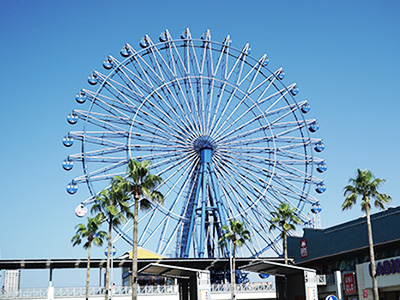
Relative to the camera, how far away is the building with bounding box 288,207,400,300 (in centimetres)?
3750

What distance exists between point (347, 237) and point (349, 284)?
6.07 meters

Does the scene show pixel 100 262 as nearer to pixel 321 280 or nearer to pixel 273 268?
pixel 273 268

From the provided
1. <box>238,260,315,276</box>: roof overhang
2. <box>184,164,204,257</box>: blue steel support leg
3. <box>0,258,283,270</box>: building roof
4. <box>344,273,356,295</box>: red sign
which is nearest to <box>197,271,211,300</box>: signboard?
<box>238,260,315,276</box>: roof overhang

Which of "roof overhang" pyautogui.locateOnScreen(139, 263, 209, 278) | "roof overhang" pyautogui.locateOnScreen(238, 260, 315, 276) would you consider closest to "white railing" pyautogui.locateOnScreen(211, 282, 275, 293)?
"roof overhang" pyautogui.locateOnScreen(238, 260, 315, 276)

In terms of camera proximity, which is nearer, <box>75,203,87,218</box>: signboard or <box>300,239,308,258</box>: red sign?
<box>75,203,87,218</box>: signboard

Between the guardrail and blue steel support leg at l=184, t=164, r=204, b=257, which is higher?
blue steel support leg at l=184, t=164, r=204, b=257

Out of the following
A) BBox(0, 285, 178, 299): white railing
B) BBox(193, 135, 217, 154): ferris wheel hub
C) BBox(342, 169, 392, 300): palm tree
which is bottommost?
BBox(0, 285, 178, 299): white railing

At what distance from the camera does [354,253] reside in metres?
44.0

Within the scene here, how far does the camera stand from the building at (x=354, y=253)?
3750 cm

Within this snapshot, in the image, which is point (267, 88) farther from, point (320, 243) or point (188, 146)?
point (320, 243)

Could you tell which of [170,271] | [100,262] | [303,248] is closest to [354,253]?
[303,248]

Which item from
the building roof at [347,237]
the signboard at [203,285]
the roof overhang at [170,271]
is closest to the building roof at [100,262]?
the building roof at [347,237]

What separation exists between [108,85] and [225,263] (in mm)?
20066

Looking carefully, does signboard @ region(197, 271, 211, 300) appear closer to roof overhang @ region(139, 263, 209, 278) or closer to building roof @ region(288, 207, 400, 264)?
roof overhang @ region(139, 263, 209, 278)
